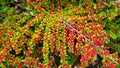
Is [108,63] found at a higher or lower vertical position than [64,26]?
lower

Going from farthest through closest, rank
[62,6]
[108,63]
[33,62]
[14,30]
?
[62,6] < [14,30] < [33,62] < [108,63]

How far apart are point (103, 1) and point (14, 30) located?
125 centimetres

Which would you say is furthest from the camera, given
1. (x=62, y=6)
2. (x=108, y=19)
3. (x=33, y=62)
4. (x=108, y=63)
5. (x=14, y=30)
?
(x=62, y=6)

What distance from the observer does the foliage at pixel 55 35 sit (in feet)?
7.55

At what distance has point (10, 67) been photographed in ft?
8.63

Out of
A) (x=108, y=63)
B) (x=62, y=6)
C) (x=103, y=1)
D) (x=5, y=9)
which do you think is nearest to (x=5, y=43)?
(x=5, y=9)

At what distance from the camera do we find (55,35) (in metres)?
2.40

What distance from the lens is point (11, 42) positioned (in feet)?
7.83

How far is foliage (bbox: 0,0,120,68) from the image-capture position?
2301 mm

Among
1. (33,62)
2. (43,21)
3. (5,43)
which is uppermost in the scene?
(43,21)

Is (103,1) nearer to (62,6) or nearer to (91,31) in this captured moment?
(62,6)

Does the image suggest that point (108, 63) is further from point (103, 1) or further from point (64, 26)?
point (103, 1)

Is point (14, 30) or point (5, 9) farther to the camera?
point (5, 9)

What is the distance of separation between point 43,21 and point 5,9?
660 millimetres
